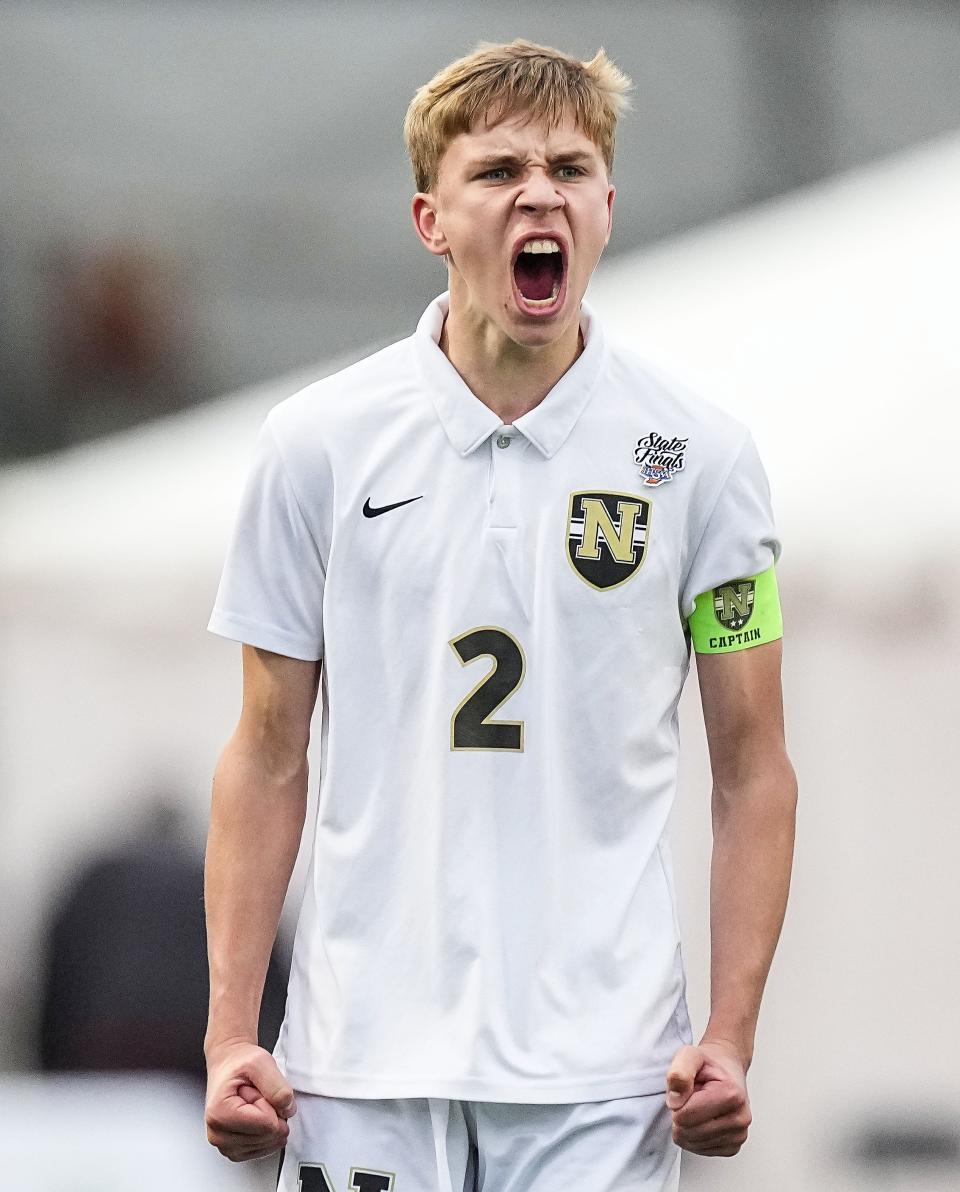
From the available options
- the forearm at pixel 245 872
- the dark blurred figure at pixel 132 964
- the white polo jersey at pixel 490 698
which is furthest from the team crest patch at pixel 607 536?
the dark blurred figure at pixel 132 964

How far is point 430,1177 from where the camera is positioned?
1569 mm

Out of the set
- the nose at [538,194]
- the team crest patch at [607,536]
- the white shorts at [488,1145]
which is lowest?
the white shorts at [488,1145]

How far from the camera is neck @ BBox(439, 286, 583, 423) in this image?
1.73m

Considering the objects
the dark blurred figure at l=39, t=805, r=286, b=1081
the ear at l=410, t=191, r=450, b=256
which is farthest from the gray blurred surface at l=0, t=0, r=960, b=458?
the ear at l=410, t=191, r=450, b=256

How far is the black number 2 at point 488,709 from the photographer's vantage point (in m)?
1.60

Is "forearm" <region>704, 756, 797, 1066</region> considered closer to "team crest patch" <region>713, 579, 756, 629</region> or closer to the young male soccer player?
the young male soccer player

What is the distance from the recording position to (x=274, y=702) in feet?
5.62

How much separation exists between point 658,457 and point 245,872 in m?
0.56

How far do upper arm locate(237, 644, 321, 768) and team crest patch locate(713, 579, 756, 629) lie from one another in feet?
1.30

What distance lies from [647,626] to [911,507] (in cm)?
145

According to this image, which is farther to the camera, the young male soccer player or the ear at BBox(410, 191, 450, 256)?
the ear at BBox(410, 191, 450, 256)

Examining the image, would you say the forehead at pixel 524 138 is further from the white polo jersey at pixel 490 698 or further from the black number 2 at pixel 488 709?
the black number 2 at pixel 488 709

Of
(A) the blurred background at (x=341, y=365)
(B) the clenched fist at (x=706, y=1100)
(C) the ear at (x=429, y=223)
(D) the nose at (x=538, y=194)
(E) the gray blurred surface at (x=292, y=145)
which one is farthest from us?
(E) the gray blurred surface at (x=292, y=145)

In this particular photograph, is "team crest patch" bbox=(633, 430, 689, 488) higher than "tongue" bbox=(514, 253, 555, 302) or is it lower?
lower
